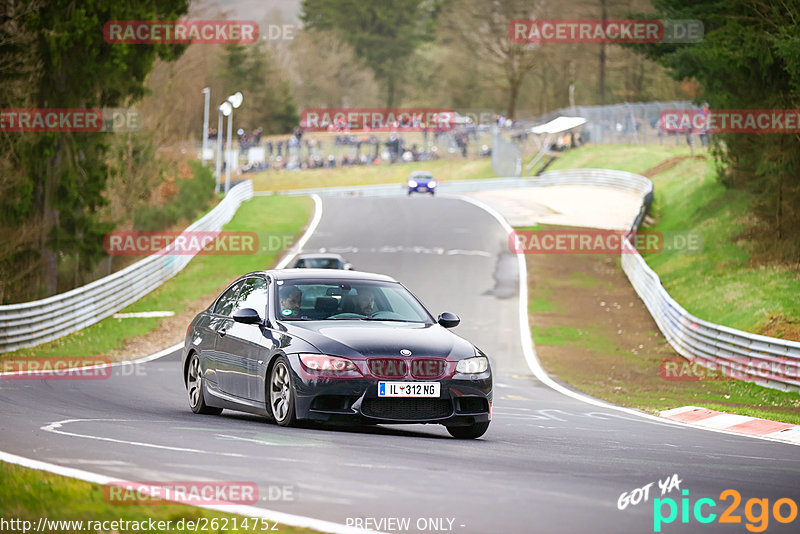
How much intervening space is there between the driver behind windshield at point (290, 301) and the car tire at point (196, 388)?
1.58 meters

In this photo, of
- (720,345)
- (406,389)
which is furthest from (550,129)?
(406,389)

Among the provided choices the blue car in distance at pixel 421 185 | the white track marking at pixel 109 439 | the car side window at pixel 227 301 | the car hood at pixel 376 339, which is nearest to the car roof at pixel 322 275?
the car side window at pixel 227 301

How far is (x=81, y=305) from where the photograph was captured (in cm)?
2947

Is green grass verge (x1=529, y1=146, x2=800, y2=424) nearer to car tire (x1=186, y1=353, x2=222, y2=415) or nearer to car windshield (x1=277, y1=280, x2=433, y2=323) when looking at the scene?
car windshield (x1=277, y1=280, x2=433, y2=323)

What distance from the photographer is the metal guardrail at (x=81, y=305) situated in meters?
25.2

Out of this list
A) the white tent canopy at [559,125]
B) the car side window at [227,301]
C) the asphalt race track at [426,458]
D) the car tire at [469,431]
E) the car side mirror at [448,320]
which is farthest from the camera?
the white tent canopy at [559,125]

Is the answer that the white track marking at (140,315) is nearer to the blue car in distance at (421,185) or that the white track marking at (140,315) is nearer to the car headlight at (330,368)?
the car headlight at (330,368)

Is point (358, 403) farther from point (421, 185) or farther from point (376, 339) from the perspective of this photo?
point (421, 185)

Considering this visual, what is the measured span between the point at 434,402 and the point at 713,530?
4303 mm

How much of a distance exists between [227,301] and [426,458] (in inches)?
183

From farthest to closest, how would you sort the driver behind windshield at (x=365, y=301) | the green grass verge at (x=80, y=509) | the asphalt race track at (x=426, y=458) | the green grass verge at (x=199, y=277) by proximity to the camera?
the green grass verge at (x=199, y=277) < the driver behind windshield at (x=365, y=301) < the asphalt race track at (x=426, y=458) < the green grass verge at (x=80, y=509)

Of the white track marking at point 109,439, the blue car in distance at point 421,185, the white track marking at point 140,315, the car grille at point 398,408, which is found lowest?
the white track marking at point 140,315

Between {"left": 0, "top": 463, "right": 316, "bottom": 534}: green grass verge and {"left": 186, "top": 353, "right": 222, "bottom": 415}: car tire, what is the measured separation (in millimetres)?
5767

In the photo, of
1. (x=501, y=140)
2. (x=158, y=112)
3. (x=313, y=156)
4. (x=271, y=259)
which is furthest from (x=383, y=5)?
(x=271, y=259)
